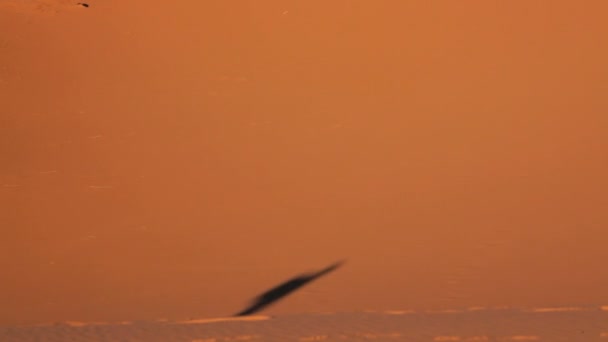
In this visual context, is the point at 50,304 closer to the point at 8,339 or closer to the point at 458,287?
the point at 8,339

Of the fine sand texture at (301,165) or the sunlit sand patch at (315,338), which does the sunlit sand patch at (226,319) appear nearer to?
the fine sand texture at (301,165)

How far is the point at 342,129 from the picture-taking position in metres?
9.04

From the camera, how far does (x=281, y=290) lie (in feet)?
24.9

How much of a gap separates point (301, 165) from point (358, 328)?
7.85ft

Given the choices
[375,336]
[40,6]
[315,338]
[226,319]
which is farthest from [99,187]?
[375,336]

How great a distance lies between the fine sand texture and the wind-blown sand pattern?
0.09ft

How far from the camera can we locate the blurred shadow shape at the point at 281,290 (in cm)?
738

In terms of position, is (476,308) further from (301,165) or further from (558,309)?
(301,165)

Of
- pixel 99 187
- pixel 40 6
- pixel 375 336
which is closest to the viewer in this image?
pixel 375 336

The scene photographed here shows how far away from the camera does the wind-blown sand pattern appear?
21.6 feet

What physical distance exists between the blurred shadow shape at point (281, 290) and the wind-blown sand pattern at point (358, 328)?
0.20 m

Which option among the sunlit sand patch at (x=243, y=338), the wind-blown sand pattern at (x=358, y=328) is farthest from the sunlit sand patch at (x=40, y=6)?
the sunlit sand patch at (x=243, y=338)

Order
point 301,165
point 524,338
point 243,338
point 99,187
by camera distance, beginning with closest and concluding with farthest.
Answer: point 524,338 < point 243,338 < point 99,187 < point 301,165

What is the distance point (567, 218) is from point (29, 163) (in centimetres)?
506
